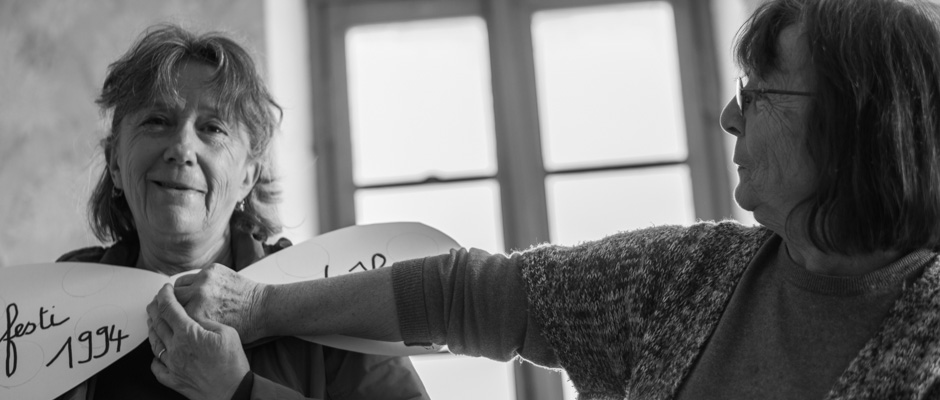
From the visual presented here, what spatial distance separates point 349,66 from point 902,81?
1678 mm

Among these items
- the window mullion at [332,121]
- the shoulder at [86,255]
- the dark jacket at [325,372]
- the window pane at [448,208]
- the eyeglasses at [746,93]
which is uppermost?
the window mullion at [332,121]

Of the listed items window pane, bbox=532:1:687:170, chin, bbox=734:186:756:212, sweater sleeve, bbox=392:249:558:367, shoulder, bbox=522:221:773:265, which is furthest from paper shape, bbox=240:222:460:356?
window pane, bbox=532:1:687:170

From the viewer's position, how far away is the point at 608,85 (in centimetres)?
251

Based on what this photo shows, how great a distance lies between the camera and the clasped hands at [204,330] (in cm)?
117

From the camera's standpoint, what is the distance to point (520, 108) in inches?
97.3

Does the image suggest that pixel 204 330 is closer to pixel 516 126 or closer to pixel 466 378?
pixel 466 378

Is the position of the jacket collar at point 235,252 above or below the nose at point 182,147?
below

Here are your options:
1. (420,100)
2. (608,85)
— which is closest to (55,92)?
(420,100)

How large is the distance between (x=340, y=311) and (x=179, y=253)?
29 centimetres

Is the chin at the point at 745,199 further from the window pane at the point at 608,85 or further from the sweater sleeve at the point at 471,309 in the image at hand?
the window pane at the point at 608,85

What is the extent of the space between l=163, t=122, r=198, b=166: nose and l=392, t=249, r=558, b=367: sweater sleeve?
1.09 feet

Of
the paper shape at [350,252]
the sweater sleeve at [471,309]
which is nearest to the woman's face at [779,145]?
the sweater sleeve at [471,309]

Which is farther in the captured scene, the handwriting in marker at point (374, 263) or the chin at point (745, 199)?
the handwriting in marker at point (374, 263)

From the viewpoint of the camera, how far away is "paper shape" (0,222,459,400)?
1246mm
